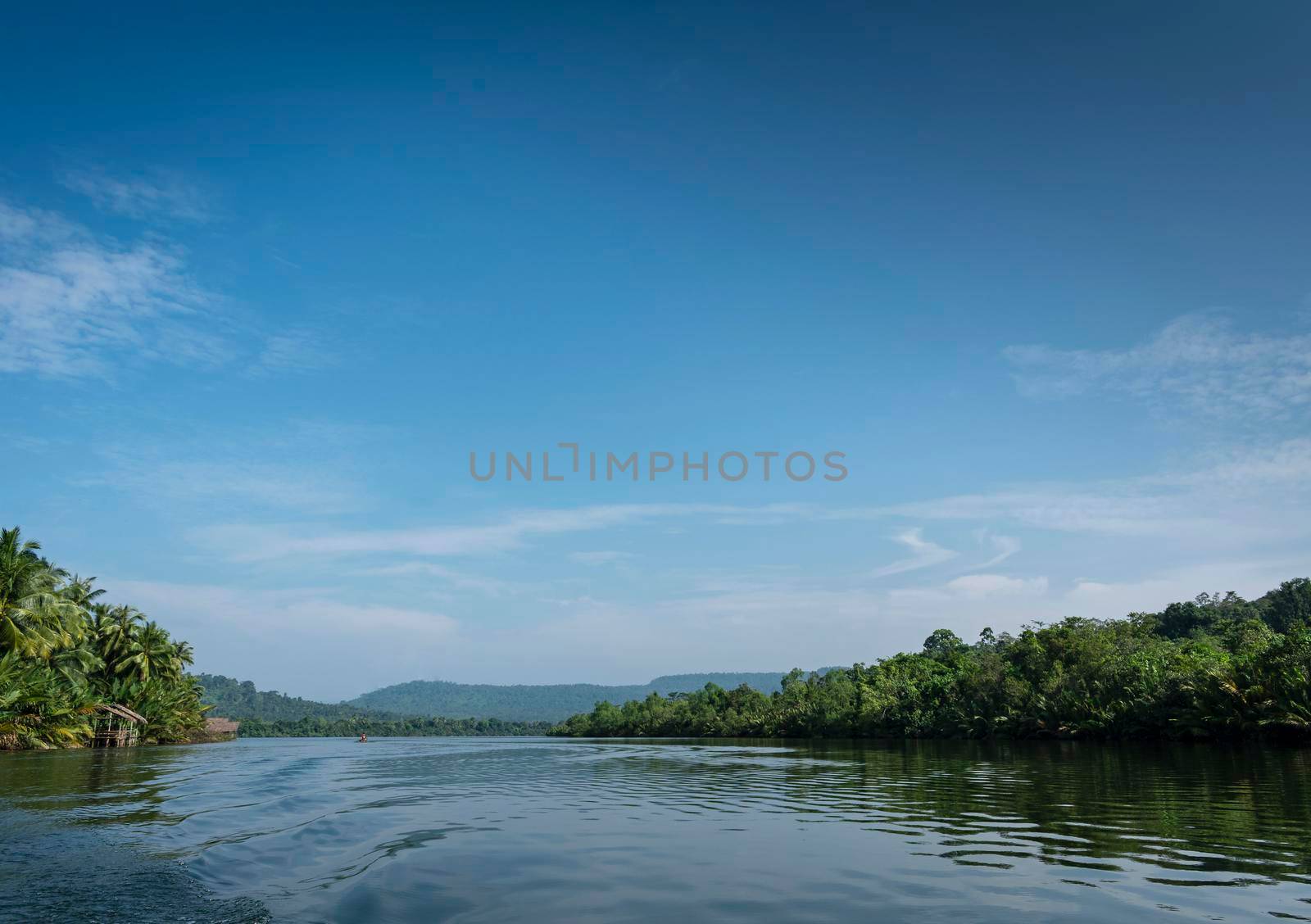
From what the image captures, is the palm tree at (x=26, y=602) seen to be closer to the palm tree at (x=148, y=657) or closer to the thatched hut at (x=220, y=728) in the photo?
the palm tree at (x=148, y=657)

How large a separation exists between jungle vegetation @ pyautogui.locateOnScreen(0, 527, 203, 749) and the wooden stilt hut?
1.10 meters

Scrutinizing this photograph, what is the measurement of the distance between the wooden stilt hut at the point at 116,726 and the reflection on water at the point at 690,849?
139 ft

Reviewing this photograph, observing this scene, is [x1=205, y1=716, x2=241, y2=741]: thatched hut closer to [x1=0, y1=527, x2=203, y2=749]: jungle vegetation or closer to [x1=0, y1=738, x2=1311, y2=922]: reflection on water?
[x1=0, y1=527, x2=203, y2=749]: jungle vegetation

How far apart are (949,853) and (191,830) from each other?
1328cm

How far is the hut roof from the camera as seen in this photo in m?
59.8

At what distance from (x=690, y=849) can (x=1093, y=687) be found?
5179cm

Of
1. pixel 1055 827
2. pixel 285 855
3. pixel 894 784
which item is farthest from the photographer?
pixel 894 784

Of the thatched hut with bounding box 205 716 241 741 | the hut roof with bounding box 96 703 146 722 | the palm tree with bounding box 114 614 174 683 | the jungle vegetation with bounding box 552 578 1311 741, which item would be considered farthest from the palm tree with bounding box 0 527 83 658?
the jungle vegetation with bounding box 552 578 1311 741

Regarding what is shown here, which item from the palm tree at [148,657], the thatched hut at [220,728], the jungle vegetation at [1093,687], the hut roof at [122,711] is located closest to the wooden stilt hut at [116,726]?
the hut roof at [122,711]

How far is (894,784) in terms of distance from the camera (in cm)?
2314

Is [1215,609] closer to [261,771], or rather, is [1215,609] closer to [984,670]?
[984,670]

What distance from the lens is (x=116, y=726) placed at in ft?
216

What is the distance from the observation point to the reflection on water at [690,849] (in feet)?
27.3

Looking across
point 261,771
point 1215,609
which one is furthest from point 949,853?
point 1215,609
